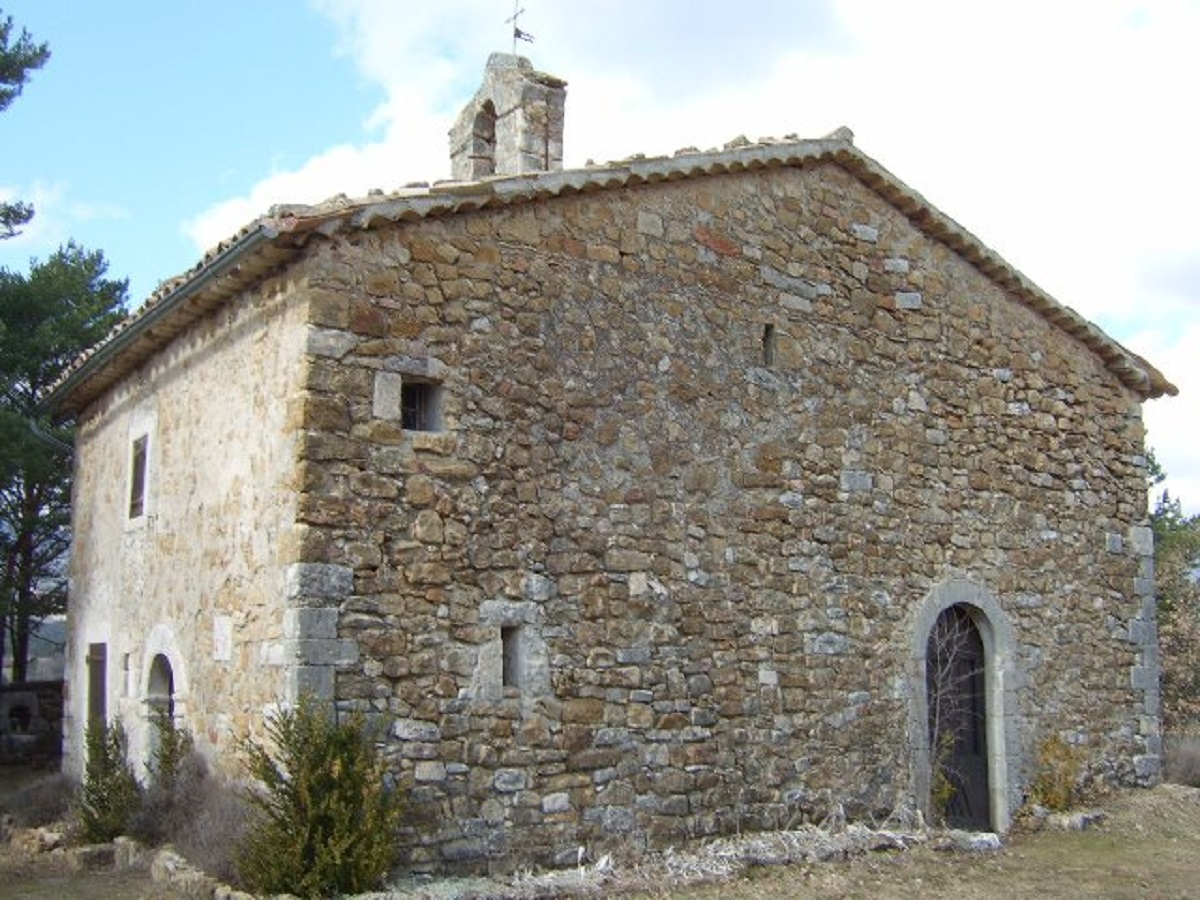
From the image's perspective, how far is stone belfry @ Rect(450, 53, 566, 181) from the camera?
1161 centimetres

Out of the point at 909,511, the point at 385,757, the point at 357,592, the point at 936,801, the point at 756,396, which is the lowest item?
the point at 936,801

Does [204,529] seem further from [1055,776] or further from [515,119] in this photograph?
[1055,776]

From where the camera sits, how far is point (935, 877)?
9.57m

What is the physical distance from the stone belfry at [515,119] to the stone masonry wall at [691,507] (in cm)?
180

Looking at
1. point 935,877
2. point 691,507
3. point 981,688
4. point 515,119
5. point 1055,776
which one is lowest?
point 935,877

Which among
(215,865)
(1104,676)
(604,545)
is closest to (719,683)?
(604,545)

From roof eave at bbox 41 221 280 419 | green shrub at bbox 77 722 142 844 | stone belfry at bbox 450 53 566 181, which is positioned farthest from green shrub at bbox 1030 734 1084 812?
roof eave at bbox 41 221 280 419

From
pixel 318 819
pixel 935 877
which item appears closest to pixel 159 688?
pixel 318 819

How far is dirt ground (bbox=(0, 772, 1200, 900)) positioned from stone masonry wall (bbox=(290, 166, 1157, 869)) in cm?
70

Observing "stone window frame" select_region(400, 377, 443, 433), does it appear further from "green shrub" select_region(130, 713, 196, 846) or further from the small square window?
"green shrub" select_region(130, 713, 196, 846)

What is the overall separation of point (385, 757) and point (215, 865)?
1.32m

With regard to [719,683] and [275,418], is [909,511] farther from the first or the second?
[275,418]

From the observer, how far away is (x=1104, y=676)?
42.3 ft

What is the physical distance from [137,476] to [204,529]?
2.38 metres
